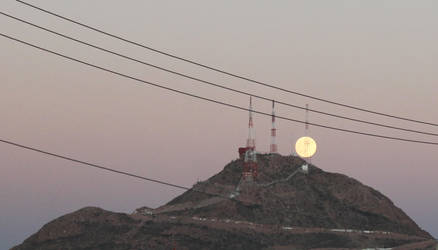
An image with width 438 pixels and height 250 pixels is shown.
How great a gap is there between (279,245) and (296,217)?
20.5 meters

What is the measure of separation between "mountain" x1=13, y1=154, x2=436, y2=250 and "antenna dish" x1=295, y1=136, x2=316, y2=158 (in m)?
14.3

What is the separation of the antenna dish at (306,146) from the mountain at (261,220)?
1434cm

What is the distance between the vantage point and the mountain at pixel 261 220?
451ft

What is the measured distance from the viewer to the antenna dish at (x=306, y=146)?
150 meters

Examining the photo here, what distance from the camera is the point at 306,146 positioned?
494 ft

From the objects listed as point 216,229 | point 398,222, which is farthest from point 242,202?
point 398,222

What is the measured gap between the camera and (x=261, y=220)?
154750 mm

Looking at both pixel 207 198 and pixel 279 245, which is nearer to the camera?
pixel 279 245

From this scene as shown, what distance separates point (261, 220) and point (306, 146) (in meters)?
Answer: 17.1

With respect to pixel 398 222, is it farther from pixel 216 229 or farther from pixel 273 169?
pixel 216 229

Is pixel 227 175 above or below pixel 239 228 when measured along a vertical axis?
above

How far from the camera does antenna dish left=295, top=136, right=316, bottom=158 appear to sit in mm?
149750

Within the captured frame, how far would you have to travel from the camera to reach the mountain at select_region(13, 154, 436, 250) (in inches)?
5413

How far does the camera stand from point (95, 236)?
138500 mm
